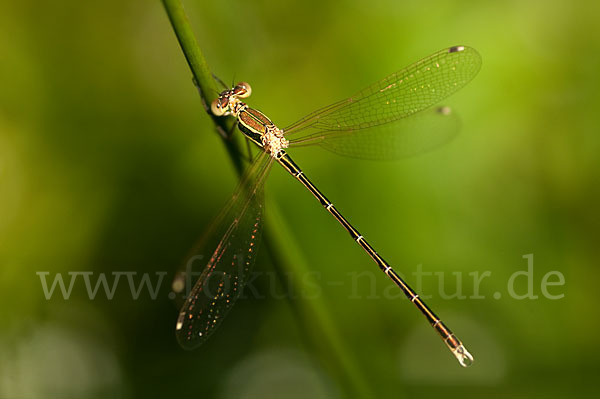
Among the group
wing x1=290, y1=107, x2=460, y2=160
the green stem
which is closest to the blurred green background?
wing x1=290, y1=107, x2=460, y2=160

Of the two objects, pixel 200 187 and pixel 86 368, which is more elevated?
pixel 200 187

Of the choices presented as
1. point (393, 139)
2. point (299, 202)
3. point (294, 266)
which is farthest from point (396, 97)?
point (294, 266)

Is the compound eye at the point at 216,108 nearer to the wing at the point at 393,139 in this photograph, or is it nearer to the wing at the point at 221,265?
the wing at the point at 221,265

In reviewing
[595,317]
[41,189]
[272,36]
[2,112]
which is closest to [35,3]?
[2,112]

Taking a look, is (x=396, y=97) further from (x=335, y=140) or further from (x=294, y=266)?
(x=294, y=266)

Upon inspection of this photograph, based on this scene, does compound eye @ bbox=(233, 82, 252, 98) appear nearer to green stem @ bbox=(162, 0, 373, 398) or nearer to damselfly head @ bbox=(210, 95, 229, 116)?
damselfly head @ bbox=(210, 95, 229, 116)

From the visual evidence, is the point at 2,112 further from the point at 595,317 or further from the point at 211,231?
the point at 595,317

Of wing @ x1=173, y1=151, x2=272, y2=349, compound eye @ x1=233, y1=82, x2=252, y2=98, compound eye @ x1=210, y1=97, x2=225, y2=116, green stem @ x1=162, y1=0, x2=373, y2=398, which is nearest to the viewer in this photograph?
green stem @ x1=162, y1=0, x2=373, y2=398
